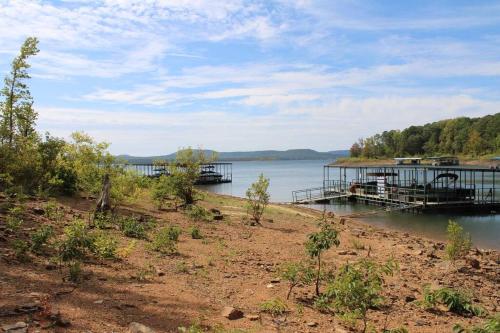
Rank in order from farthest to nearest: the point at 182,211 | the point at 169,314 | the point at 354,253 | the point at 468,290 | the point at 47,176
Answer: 1. the point at 182,211
2. the point at 47,176
3. the point at 354,253
4. the point at 468,290
5. the point at 169,314

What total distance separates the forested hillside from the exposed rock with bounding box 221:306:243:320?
117647mm

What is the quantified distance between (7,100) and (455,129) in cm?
13823

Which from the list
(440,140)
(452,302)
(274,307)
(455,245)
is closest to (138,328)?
(274,307)

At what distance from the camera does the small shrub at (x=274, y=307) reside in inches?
282

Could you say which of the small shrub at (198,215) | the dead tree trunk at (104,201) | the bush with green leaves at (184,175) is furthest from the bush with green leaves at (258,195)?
the dead tree trunk at (104,201)

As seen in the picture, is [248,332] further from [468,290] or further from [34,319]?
[468,290]

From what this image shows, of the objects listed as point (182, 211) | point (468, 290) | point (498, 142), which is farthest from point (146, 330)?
point (498, 142)

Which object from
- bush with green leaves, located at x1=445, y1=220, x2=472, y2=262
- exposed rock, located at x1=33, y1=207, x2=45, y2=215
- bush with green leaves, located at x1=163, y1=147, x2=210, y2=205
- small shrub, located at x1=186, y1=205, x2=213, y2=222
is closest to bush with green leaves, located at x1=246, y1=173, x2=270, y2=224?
small shrub, located at x1=186, y1=205, x2=213, y2=222

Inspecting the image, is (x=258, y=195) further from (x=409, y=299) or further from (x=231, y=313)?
(x=231, y=313)

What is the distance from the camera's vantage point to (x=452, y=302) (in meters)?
8.66

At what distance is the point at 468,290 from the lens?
1054 centimetres

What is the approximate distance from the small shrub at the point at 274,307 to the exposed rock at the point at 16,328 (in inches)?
140

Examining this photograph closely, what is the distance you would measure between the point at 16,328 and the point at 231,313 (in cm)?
303

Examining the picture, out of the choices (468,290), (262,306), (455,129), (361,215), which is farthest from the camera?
(455,129)
